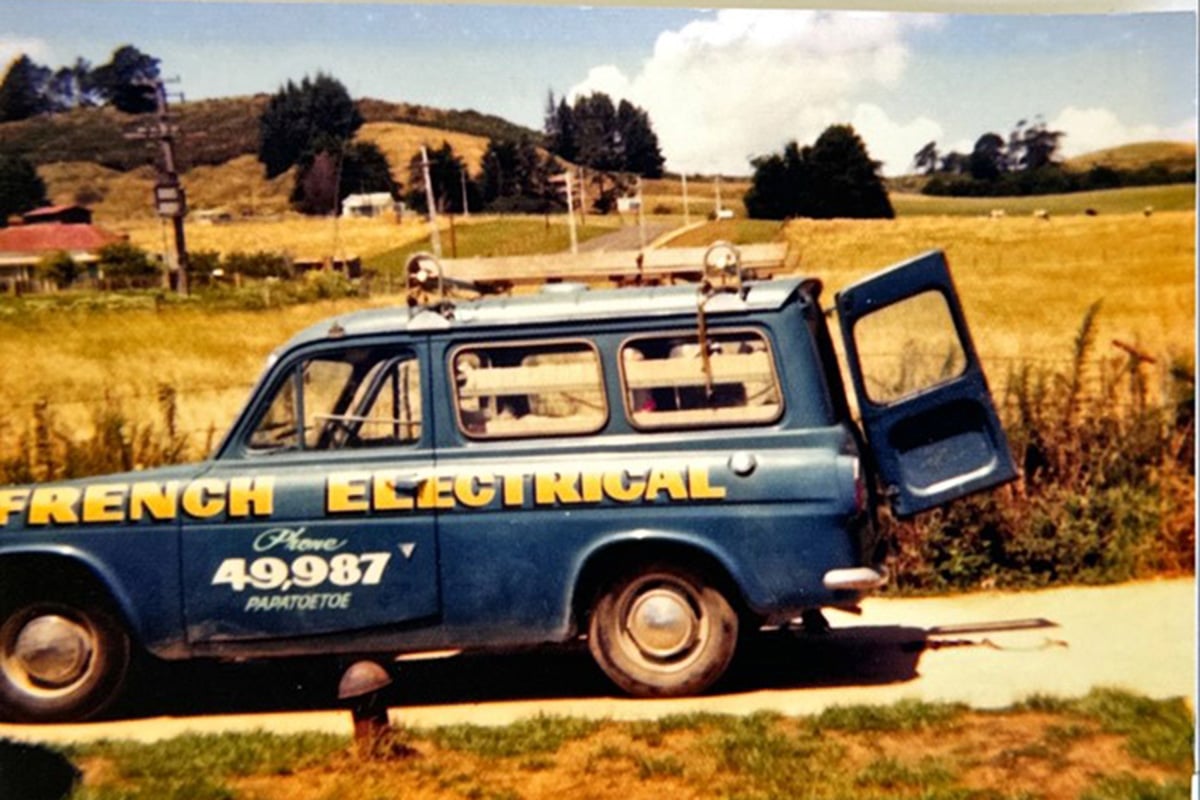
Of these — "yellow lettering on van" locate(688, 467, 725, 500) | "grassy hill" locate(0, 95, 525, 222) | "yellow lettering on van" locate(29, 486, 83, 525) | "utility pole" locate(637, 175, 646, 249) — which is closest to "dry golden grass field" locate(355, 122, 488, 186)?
"grassy hill" locate(0, 95, 525, 222)

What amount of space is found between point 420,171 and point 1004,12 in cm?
281

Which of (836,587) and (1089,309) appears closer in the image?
(836,587)

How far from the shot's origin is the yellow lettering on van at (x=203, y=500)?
4.27 metres

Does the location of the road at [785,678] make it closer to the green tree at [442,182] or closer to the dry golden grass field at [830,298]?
the dry golden grass field at [830,298]

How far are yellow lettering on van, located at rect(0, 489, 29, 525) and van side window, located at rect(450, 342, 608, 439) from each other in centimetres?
171

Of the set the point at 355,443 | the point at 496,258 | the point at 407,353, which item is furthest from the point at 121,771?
the point at 496,258

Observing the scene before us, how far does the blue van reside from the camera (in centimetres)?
425

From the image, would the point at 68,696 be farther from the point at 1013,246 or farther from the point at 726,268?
the point at 1013,246

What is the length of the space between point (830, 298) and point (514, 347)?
1.57m

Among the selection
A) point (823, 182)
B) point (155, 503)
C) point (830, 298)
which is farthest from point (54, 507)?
point (823, 182)

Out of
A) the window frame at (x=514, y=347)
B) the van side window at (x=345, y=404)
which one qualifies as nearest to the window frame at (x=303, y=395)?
the van side window at (x=345, y=404)

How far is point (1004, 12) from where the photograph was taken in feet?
17.1

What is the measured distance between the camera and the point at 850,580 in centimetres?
421

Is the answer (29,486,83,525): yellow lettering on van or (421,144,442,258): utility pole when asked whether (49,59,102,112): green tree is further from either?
(29,486,83,525): yellow lettering on van
